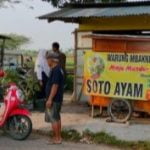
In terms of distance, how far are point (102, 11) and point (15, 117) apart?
182 inches

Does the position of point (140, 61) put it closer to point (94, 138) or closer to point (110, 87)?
point (110, 87)

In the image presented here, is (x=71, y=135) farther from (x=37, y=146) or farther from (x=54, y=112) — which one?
(x=37, y=146)

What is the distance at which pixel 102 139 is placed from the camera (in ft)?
35.0

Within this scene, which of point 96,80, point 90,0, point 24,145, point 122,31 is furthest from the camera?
point 90,0

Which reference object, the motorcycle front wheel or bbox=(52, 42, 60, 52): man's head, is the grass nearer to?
the motorcycle front wheel

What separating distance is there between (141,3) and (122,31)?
40.8 inches

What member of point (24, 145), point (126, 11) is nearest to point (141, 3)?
point (126, 11)

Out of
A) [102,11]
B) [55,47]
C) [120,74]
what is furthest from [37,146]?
[102,11]

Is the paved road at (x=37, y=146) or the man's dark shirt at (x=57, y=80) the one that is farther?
the man's dark shirt at (x=57, y=80)

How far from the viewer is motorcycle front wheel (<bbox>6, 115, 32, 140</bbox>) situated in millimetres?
10781

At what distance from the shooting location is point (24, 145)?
10289 mm

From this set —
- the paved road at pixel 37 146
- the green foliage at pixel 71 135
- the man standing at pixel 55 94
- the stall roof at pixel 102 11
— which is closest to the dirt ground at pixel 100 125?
the green foliage at pixel 71 135

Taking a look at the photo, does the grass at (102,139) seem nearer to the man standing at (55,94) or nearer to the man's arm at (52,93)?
the man standing at (55,94)

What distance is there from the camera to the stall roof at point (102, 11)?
1360 cm
